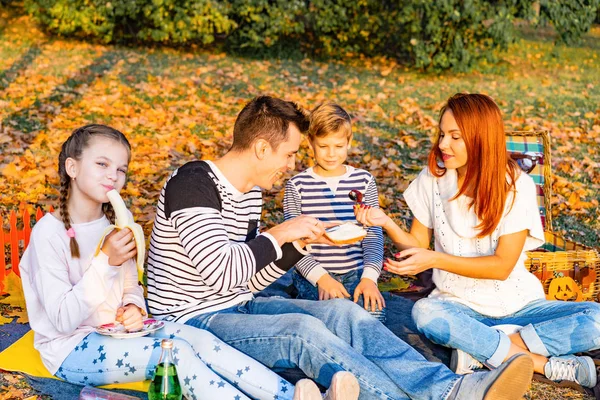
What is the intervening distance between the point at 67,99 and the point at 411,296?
644 cm

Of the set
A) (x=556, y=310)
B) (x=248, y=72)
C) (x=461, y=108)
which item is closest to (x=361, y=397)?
(x=556, y=310)

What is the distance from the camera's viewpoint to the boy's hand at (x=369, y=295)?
14.0 ft

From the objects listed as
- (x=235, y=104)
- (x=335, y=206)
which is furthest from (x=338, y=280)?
(x=235, y=104)

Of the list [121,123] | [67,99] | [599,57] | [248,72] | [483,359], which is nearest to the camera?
[483,359]

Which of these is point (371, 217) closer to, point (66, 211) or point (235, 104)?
point (66, 211)

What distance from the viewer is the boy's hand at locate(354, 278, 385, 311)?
14.0ft

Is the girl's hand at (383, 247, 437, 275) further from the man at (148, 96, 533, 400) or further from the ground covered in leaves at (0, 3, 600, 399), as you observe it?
the ground covered in leaves at (0, 3, 600, 399)

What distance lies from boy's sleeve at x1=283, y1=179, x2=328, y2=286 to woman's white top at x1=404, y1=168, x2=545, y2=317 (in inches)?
25.7

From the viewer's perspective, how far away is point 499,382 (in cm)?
323

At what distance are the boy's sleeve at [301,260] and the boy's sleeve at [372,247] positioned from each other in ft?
0.83

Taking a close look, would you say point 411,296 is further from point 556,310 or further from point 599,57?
point 599,57

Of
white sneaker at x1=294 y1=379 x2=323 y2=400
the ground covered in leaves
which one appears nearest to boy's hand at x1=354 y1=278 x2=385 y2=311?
white sneaker at x1=294 y1=379 x2=323 y2=400

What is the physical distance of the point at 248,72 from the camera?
12.2m

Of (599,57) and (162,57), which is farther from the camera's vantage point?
(599,57)
